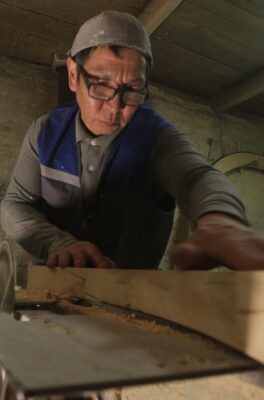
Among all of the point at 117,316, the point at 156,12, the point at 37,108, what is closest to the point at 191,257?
the point at 117,316

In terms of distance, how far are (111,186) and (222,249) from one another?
1114 millimetres

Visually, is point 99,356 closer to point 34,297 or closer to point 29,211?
point 34,297

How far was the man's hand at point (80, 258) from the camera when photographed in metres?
1.21

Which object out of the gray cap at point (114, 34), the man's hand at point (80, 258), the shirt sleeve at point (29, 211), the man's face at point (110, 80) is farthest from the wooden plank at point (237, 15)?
the man's hand at point (80, 258)

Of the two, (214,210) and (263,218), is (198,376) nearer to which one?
(214,210)

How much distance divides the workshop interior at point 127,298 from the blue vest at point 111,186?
16.3 inches

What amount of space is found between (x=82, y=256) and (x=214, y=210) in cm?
50

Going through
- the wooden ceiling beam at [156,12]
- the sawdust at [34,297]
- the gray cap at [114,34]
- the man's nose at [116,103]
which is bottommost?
the sawdust at [34,297]

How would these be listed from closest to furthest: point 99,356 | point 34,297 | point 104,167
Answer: point 99,356
point 34,297
point 104,167

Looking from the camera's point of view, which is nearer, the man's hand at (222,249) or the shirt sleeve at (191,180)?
the man's hand at (222,249)

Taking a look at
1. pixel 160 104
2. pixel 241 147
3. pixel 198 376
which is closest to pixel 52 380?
pixel 198 376

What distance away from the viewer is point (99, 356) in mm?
458

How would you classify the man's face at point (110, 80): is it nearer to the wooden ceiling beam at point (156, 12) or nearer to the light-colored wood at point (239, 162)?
the wooden ceiling beam at point (156, 12)

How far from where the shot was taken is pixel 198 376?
0.42 metres
